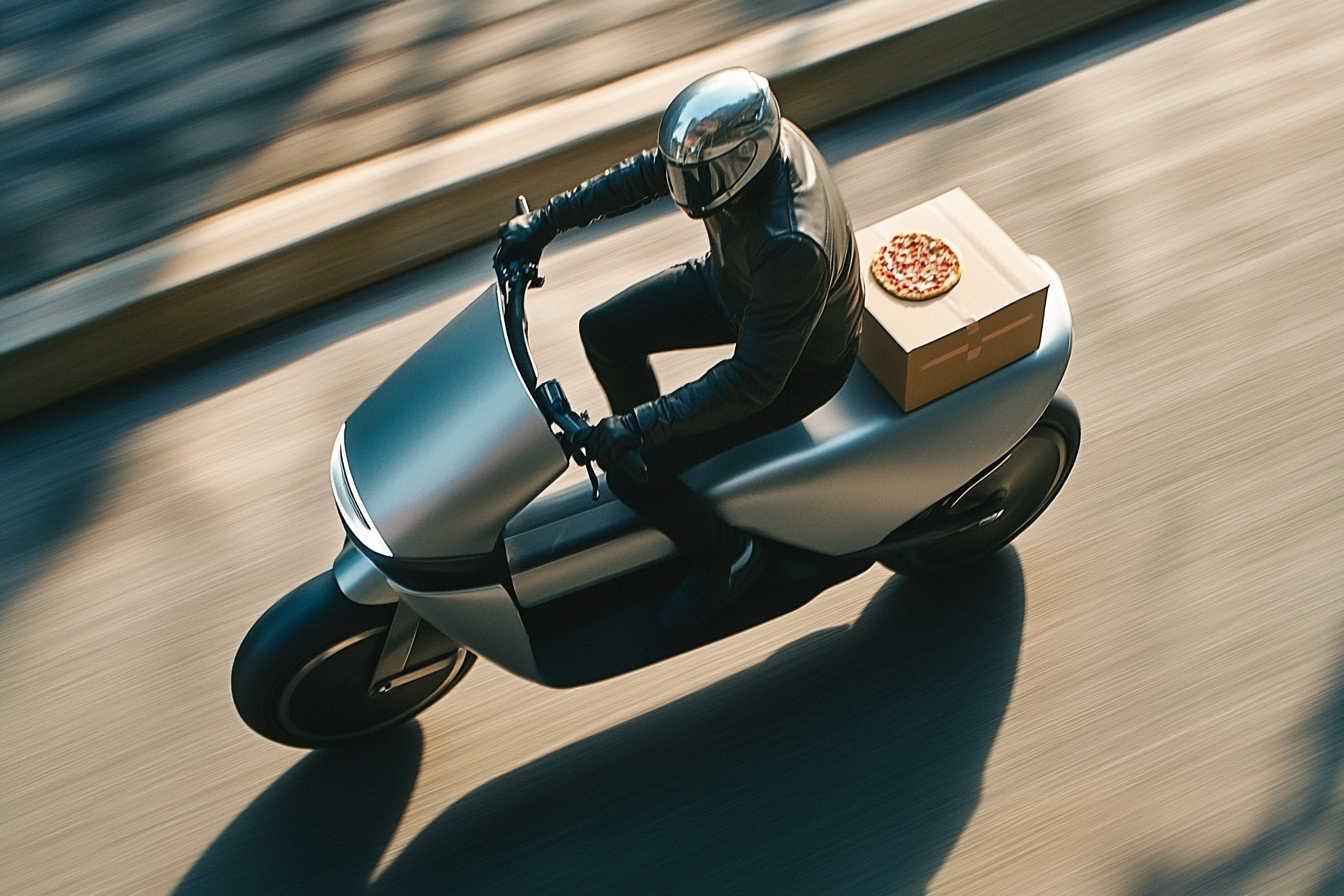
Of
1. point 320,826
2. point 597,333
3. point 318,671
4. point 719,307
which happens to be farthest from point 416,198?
point 320,826

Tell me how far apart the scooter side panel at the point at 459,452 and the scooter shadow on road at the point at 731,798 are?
745 millimetres

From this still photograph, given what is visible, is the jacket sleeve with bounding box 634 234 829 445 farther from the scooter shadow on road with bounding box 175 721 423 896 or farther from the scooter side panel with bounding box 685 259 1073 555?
the scooter shadow on road with bounding box 175 721 423 896

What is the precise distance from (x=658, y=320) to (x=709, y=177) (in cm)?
59

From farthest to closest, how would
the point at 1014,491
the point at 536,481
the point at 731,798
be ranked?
the point at 1014,491
the point at 731,798
the point at 536,481

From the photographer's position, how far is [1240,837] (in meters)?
2.73

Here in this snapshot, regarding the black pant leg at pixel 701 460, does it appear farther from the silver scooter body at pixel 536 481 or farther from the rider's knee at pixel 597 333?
the rider's knee at pixel 597 333

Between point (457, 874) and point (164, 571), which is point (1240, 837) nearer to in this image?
point (457, 874)

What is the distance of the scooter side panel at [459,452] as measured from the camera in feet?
7.84

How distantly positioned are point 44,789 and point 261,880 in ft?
1.95

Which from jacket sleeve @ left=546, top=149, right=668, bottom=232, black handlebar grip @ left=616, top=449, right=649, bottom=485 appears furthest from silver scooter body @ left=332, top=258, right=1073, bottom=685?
jacket sleeve @ left=546, top=149, right=668, bottom=232

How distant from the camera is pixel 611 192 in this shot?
8.67ft

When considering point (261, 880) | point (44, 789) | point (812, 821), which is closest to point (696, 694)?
point (812, 821)

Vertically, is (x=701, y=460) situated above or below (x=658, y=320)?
below

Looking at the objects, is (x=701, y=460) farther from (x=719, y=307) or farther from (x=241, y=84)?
(x=241, y=84)
